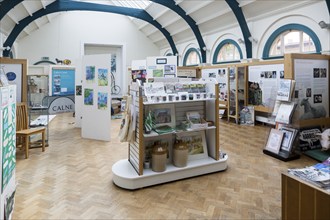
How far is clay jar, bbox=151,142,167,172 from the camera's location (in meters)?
3.29

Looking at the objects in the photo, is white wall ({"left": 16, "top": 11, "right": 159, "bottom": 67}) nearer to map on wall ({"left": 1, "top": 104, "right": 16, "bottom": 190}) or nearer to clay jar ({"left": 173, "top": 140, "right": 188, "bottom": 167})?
clay jar ({"left": 173, "top": 140, "right": 188, "bottom": 167})

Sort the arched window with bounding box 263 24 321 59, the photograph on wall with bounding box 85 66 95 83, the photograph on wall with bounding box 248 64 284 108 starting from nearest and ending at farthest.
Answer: the photograph on wall with bounding box 85 66 95 83, the arched window with bounding box 263 24 321 59, the photograph on wall with bounding box 248 64 284 108

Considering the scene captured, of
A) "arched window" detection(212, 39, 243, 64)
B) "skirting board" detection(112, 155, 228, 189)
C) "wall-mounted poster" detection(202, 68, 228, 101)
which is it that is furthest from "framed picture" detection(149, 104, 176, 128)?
"arched window" detection(212, 39, 243, 64)

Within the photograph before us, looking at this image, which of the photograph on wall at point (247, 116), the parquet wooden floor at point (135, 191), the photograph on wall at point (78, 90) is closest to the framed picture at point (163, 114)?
the parquet wooden floor at point (135, 191)

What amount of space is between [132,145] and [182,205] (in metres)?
1.23

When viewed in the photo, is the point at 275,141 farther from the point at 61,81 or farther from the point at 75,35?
the point at 75,35

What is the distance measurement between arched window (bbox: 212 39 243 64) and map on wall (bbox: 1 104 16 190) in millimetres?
8178

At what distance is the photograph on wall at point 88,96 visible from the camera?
19.4 ft

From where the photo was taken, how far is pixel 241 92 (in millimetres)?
7855

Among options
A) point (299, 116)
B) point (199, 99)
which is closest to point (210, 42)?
point (299, 116)

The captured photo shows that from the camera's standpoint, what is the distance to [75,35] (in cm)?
1281

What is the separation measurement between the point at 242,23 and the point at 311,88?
12.7ft

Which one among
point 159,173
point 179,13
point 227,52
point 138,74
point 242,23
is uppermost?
point 179,13

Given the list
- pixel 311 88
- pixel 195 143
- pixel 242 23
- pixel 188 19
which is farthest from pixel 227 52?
pixel 195 143
